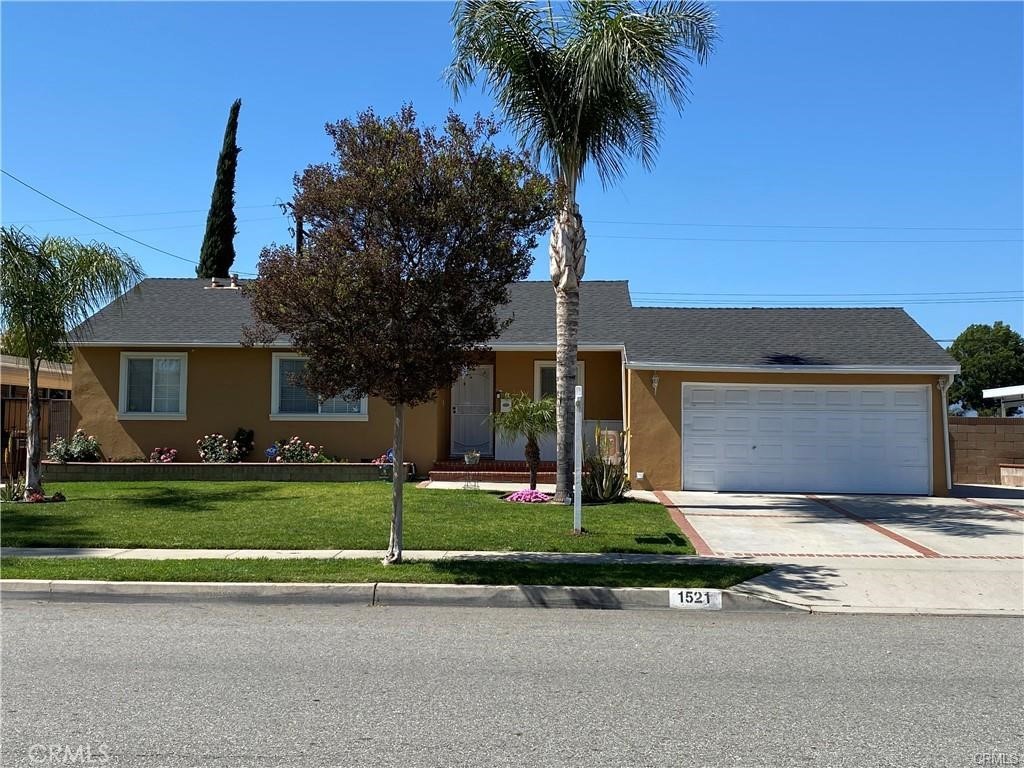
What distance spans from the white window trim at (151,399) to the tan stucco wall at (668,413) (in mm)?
10019

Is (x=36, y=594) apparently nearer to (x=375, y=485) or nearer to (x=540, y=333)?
(x=375, y=485)

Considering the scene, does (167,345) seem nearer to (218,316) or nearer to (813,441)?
(218,316)

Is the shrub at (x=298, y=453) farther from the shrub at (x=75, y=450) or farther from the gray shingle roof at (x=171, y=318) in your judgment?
the shrub at (x=75, y=450)

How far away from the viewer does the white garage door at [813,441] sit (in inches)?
670

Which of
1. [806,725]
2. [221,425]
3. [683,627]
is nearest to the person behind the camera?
[806,725]

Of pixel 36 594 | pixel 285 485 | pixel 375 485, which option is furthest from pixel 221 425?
pixel 36 594

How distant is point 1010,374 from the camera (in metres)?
48.2

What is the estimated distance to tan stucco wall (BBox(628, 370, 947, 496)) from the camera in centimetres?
1709

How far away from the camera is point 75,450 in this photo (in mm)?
18719

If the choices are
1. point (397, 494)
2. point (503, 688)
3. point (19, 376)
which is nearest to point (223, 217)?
point (19, 376)

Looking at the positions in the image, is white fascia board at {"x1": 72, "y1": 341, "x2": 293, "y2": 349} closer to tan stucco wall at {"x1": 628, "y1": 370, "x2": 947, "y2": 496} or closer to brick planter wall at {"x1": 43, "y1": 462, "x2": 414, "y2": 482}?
brick planter wall at {"x1": 43, "y1": 462, "x2": 414, "y2": 482}

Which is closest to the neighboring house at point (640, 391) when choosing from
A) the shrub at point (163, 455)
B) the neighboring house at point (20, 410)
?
the shrub at point (163, 455)

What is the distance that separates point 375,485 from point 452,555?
709 cm

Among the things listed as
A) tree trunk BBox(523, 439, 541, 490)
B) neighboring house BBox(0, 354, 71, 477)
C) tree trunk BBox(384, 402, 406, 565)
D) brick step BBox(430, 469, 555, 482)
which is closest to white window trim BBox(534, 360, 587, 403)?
brick step BBox(430, 469, 555, 482)
